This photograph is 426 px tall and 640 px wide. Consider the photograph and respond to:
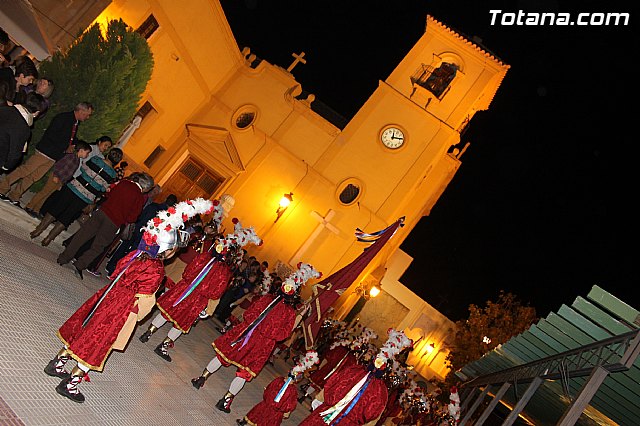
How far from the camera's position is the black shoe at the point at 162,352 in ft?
30.6

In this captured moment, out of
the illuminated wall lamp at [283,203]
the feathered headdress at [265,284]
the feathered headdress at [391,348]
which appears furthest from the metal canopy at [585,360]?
the illuminated wall lamp at [283,203]

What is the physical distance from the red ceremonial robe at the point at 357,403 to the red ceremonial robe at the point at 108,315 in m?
4.26

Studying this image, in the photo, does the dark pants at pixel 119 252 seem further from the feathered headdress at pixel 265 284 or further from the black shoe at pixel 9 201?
the feathered headdress at pixel 265 284

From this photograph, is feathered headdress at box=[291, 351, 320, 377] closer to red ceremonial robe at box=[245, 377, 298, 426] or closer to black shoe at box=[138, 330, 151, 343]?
red ceremonial robe at box=[245, 377, 298, 426]

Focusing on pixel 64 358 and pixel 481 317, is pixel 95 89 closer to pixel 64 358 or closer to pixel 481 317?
pixel 64 358

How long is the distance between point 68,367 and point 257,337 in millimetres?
3437

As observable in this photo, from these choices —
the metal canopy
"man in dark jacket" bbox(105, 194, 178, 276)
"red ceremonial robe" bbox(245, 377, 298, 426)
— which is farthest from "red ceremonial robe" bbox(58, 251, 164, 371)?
the metal canopy

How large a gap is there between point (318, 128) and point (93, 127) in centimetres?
1490

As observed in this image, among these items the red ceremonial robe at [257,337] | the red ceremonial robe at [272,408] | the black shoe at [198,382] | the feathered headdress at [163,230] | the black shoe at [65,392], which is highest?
the feathered headdress at [163,230]

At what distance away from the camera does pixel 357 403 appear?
376 inches

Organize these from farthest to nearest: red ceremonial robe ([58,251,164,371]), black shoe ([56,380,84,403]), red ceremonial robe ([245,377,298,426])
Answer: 1. red ceremonial robe ([245,377,298,426])
2. red ceremonial robe ([58,251,164,371])
3. black shoe ([56,380,84,403])

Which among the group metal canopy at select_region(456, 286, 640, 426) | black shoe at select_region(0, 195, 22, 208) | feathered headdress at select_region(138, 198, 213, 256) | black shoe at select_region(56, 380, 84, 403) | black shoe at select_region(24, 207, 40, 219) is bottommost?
black shoe at select_region(56, 380, 84, 403)

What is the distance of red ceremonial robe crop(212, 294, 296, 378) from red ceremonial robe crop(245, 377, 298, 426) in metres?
0.42

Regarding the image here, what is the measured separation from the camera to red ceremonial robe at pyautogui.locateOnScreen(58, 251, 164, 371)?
19.8ft
